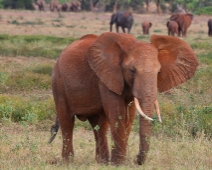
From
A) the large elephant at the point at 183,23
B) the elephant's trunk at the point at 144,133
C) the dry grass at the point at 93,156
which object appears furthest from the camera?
the large elephant at the point at 183,23

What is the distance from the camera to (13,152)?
6.88 meters

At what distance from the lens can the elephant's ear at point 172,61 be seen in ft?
21.5

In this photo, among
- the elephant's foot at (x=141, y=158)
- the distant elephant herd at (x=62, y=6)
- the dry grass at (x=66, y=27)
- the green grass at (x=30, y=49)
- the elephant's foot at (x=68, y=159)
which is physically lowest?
the distant elephant herd at (x=62, y=6)

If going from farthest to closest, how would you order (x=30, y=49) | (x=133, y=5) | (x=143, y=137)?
(x=133, y=5)
(x=30, y=49)
(x=143, y=137)

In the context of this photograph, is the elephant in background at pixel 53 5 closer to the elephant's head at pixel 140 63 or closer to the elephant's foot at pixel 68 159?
the elephant's foot at pixel 68 159

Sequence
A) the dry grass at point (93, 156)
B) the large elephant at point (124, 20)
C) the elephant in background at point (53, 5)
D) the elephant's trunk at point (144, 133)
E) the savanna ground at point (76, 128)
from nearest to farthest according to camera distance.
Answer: the elephant's trunk at point (144, 133) → the dry grass at point (93, 156) → the savanna ground at point (76, 128) → the large elephant at point (124, 20) → the elephant in background at point (53, 5)

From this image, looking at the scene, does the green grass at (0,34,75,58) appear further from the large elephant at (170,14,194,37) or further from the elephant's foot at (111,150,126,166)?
the large elephant at (170,14,194,37)

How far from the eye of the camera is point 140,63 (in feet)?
20.2

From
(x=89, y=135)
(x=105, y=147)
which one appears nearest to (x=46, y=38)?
(x=89, y=135)

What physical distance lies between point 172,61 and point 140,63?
0.56 metres

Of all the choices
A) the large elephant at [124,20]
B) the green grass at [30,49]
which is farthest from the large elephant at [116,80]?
the large elephant at [124,20]

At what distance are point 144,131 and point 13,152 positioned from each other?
161 centimetres

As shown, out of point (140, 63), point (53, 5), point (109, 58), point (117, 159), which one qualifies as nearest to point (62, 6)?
point (53, 5)

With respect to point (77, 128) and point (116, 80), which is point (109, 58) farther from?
point (77, 128)
